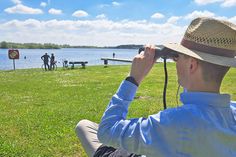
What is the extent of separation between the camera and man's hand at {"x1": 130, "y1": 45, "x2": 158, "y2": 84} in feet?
7.72

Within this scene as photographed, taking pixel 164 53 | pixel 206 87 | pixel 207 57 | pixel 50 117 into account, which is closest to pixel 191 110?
pixel 206 87

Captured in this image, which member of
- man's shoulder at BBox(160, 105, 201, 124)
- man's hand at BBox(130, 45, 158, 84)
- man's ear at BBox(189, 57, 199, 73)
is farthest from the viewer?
man's hand at BBox(130, 45, 158, 84)

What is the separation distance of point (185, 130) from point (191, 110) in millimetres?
115

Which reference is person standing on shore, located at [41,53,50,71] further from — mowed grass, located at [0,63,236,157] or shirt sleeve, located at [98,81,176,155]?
shirt sleeve, located at [98,81,176,155]

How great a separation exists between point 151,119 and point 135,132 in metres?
0.11

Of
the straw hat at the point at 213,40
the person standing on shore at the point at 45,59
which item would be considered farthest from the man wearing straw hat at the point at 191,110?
the person standing on shore at the point at 45,59

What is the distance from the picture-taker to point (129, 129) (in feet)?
7.32

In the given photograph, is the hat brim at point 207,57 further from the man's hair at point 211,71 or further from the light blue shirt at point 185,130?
the light blue shirt at point 185,130

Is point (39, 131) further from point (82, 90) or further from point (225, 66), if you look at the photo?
point (82, 90)

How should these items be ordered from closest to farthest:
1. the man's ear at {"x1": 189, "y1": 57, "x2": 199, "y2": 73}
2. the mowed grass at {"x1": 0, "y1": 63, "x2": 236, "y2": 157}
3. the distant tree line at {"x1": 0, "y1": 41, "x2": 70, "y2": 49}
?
1. the man's ear at {"x1": 189, "y1": 57, "x2": 199, "y2": 73}
2. the mowed grass at {"x1": 0, "y1": 63, "x2": 236, "y2": 157}
3. the distant tree line at {"x1": 0, "y1": 41, "x2": 70, "y2": 49}

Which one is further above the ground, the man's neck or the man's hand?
the man's hand

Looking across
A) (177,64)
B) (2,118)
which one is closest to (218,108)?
(177,64)

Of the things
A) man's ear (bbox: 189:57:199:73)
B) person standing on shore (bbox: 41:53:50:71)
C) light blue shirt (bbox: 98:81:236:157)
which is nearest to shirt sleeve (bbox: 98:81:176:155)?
light blue shirt (bbox: 98:81:236:157)

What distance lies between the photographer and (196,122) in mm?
2092
